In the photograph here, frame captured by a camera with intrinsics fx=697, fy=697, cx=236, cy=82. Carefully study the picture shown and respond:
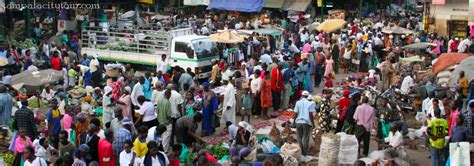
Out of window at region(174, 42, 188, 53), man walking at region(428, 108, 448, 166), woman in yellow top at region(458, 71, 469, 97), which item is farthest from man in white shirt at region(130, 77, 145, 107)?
woman in yellow top at region(458, 71, 469, 97)

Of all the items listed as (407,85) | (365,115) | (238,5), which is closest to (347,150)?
(365,115)

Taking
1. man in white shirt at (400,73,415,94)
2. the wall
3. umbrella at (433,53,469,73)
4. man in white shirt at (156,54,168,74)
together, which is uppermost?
the wall

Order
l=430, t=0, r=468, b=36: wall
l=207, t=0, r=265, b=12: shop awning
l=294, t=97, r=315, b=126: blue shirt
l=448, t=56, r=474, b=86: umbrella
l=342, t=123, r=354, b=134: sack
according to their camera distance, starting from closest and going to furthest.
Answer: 1. l=294, t=97, r=315, b=126: blue shirt
2. l=342, t=123, r=354, b=134: sack
3. l=448, t=56, r=474, b=86: umbrella
4. l=430, t=0, r=468, b=36: wall
5. l=207, t=0, r=265, b=12: shop awning

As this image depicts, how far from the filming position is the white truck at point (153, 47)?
21.4 m

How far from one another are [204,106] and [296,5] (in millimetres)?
23053

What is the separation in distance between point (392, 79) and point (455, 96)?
356 cm

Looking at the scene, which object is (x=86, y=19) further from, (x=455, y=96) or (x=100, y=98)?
(x=455, y=96)

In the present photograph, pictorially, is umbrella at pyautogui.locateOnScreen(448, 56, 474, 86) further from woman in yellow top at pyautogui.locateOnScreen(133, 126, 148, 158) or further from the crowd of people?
woman in yellow top at pyautogui.locateOnScreen(133, 126, 148, 158)

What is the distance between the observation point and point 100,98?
16625mm

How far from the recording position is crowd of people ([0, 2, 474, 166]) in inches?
436

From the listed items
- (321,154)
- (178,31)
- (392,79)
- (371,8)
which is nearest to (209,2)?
(371,8)

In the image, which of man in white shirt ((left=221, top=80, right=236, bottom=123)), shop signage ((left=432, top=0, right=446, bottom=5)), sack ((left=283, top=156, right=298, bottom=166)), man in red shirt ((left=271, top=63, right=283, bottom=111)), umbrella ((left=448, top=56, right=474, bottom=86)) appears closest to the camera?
sack ((left=283, top=156, right=298, bottom=166))

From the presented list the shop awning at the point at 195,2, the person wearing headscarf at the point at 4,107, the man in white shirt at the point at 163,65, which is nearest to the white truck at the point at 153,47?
the man in white shirt at the point at 163,65

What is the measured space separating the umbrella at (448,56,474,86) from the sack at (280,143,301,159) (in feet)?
19.9
